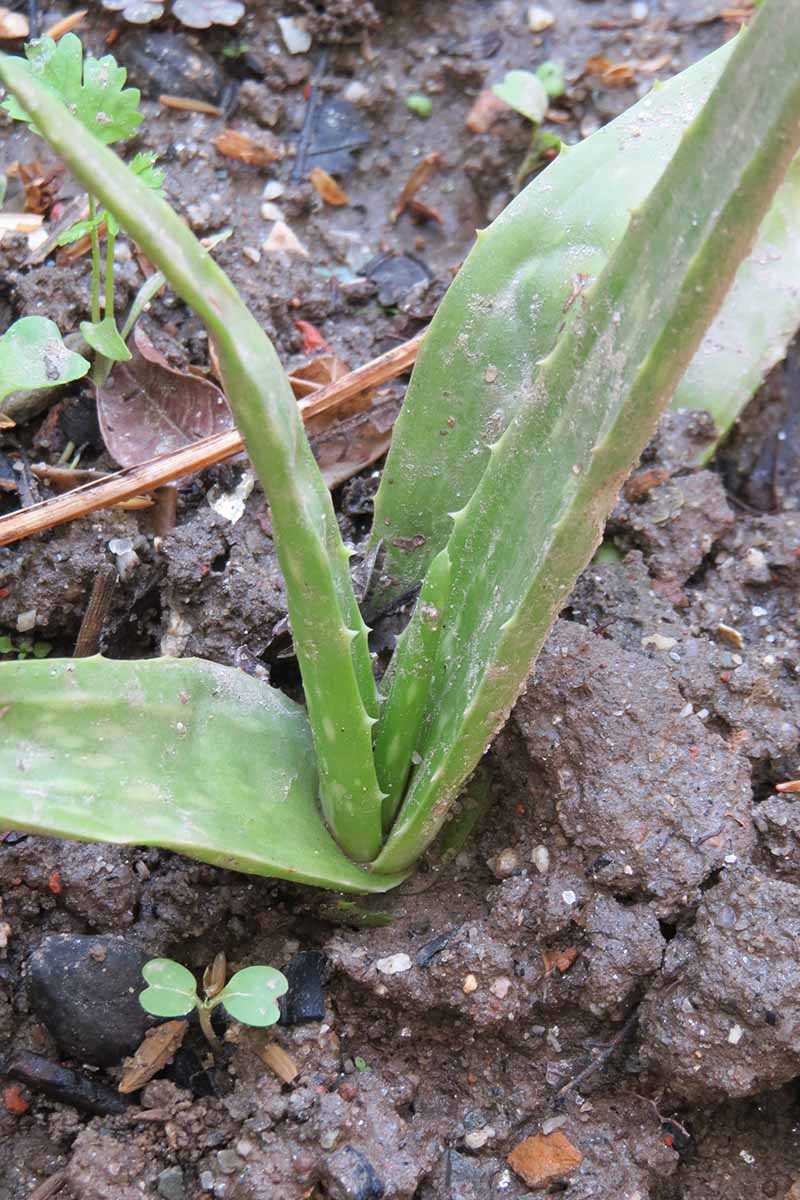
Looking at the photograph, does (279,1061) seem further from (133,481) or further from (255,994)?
(133,481)

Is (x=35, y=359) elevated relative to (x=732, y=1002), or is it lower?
elevated

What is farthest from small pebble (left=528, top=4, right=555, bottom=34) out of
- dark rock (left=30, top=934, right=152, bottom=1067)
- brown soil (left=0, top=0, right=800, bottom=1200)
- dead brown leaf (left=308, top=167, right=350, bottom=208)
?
dark rock (left=30, top=934, right=152, bottom=1067)

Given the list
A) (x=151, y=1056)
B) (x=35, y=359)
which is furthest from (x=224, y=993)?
(x=35, y=359)

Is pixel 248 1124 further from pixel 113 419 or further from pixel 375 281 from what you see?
pixel 375 281

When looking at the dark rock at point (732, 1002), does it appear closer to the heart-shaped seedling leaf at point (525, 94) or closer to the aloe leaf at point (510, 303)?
the aloe leaf at point (510, 303)

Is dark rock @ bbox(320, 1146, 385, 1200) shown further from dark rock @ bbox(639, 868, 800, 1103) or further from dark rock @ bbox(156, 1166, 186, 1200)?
dark rock @ bbox(639, 868, 800, 1103)

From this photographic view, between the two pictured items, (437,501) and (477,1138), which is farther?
(437,501)
